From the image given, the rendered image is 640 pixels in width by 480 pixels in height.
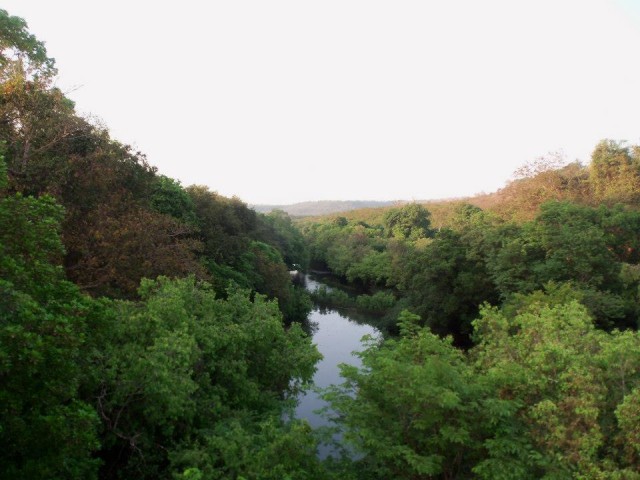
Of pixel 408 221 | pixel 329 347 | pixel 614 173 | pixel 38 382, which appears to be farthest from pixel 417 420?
pixel 408 221

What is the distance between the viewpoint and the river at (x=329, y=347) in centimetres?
2181

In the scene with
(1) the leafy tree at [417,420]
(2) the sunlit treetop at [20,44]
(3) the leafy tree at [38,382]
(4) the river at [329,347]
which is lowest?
(4) the river at [329,347]

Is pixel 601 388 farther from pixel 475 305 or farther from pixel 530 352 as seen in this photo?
pixel 475 305

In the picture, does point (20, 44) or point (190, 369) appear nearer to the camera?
point (190, 369)

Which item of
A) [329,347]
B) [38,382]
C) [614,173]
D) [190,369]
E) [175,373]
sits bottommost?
[329,347]

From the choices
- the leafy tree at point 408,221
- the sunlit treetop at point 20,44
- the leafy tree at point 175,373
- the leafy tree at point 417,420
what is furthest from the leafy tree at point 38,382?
the leafy tree at point 408,221

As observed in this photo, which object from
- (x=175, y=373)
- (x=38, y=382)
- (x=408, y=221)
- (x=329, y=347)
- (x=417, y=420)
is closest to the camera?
(x=38, y=382)

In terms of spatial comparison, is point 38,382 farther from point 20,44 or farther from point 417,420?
point 20,44

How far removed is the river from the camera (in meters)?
21.8

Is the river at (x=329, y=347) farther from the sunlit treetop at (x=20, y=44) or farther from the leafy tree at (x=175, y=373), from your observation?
the sunlit treetop at (x=20, y=44)

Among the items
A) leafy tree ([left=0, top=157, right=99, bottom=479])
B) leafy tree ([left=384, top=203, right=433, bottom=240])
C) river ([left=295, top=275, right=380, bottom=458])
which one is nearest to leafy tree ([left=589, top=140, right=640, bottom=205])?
river ([left=295, top=275, right=380, bottom=458])

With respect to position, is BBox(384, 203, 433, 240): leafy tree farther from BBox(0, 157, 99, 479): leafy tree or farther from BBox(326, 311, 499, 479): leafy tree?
BBox(0, 157, 99, 479): leafy tree

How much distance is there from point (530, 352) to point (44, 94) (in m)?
14.6

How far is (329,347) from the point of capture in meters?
33.3
